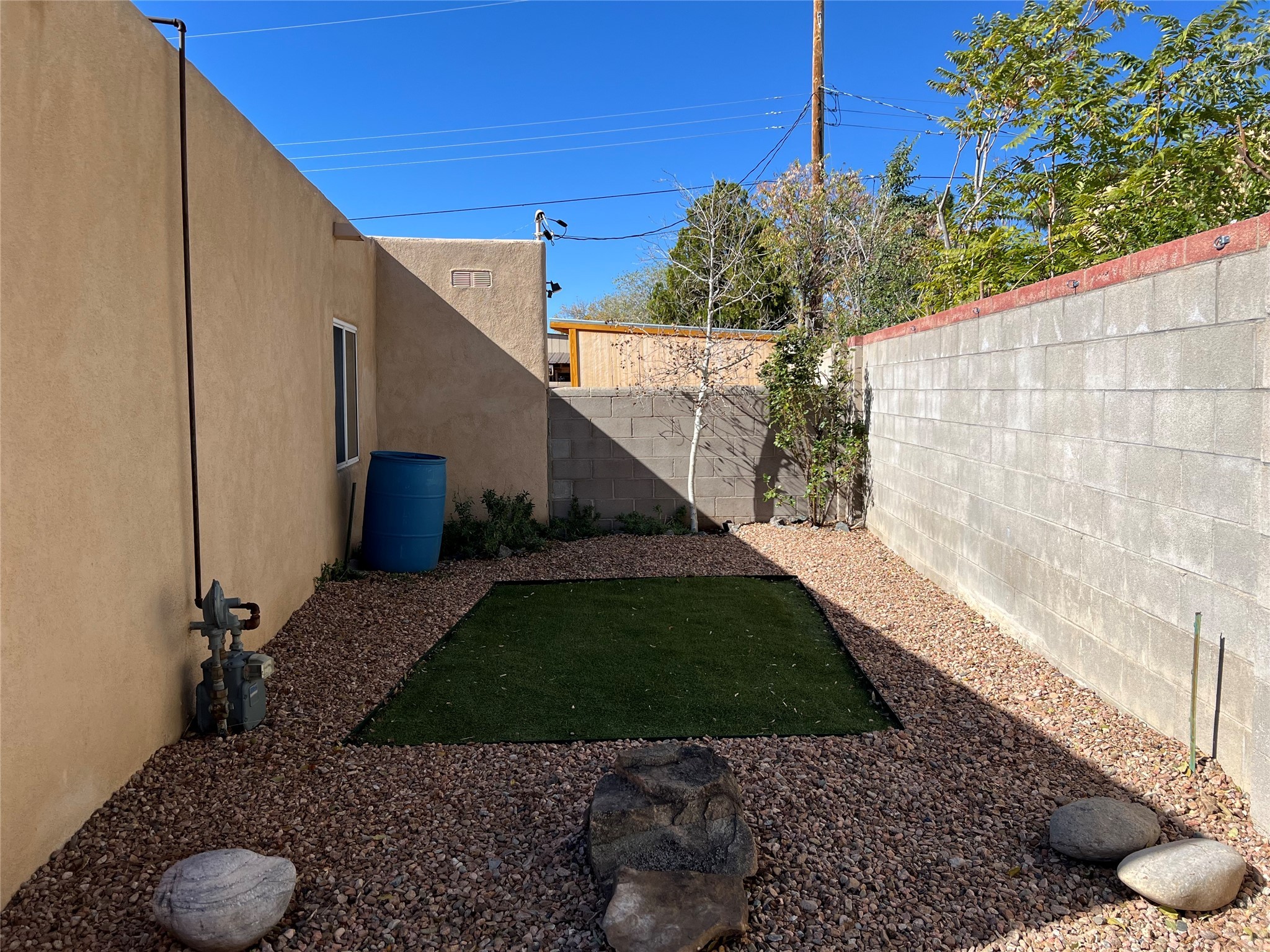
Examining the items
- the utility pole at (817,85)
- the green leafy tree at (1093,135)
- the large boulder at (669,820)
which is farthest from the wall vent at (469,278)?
the utility pole at (817,85)

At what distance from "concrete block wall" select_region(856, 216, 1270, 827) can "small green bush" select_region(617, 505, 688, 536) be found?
3.56 m

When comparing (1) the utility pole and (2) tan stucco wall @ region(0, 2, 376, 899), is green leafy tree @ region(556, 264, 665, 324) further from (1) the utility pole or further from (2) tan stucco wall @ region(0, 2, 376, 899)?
(2) tan stucco wall @ region(0, 2, 376, 899)

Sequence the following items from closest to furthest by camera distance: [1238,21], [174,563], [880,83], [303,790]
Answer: [303,790] → [174,563] → [1238,21] → [880,83]

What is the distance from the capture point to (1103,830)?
2713 mm

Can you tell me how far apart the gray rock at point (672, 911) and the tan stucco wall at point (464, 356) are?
633cm

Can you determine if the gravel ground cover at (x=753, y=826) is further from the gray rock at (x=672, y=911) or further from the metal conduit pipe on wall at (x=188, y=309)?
the metal conduit pipe on wall at (x=188, y=309)

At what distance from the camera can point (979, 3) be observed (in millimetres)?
7566

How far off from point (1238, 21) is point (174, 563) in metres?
6.80

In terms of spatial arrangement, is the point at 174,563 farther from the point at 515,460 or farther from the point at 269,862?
the point at 515,460

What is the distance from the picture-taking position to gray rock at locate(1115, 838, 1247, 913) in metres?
2.44

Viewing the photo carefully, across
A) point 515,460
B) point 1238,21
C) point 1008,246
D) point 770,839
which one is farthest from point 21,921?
point 1238,21

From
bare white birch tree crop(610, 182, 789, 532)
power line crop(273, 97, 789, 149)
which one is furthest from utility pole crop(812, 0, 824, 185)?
power line crop(273, 97, 789, 149)

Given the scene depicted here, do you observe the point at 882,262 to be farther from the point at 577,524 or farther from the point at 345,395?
the point at 345,395

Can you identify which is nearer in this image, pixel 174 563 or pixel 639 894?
pixel 639 894
